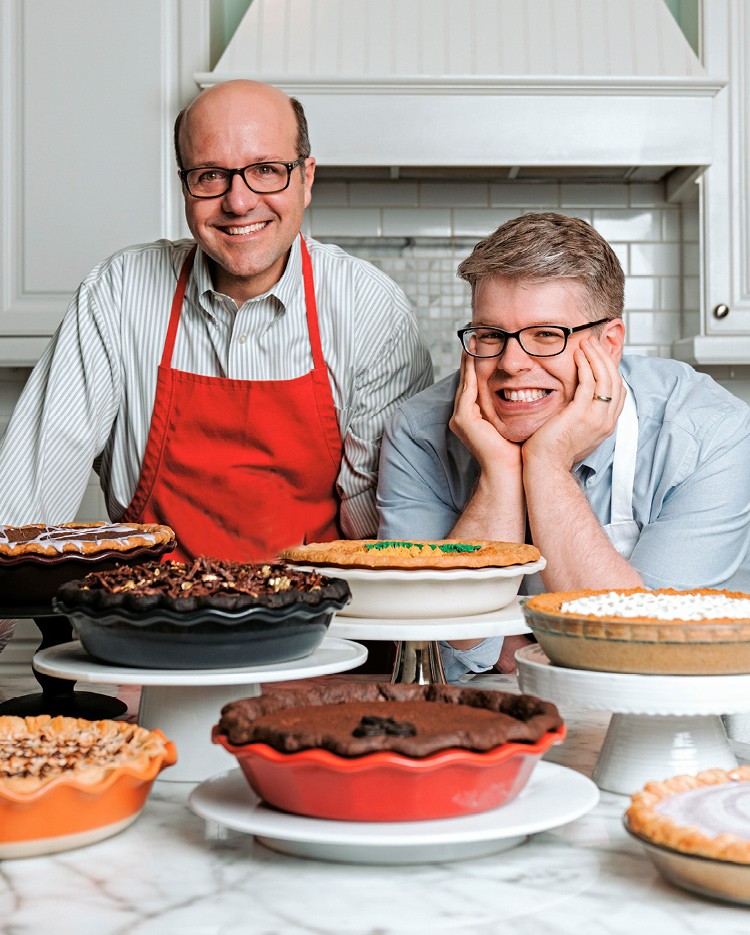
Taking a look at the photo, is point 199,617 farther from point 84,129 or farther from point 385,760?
point 84,129

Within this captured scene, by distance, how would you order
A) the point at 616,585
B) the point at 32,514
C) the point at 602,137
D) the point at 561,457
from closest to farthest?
the point at 616,585 < the point at 561,457 < the point at 32,514 < the point at 602,137

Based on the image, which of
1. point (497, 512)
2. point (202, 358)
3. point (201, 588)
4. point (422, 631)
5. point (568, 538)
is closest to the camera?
point (201, 588)

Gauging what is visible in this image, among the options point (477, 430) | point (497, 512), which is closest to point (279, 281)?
point (477, 430)

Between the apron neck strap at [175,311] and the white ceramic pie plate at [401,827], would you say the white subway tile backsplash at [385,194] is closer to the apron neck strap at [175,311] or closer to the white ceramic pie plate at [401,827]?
the apron neck strap at [175,311]

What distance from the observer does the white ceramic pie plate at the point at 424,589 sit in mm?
1124

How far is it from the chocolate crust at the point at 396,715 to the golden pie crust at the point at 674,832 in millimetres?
84

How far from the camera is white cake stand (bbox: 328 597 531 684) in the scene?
105 cm

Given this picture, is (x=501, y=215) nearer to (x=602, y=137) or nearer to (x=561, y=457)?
(x=602, y=137)

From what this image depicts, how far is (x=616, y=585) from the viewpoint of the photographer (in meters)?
1.57

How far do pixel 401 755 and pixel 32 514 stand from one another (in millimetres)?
1557

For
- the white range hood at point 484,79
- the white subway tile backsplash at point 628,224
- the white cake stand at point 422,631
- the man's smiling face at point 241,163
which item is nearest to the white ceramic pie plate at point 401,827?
the white cake stand at point 422,631

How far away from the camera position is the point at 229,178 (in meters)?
2.04

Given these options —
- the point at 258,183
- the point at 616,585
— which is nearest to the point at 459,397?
the point at 616,585

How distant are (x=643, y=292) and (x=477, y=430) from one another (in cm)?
177
